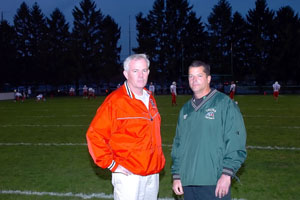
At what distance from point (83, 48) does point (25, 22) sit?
1235 centimetres

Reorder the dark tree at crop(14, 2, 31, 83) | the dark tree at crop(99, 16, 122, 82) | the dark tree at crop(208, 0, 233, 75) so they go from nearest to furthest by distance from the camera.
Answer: the dark tree at crop(14, 2, 31, 83) < the dark tree at crop(208, 0, 233, 75) < the dark tree at crop(99, 16, 122, 82)

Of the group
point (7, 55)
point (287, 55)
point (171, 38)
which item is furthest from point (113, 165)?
point (171, 38)

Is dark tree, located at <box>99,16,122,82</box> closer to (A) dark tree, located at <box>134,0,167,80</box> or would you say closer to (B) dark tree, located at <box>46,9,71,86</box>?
(A) dark tree, located at <box>134,0,167,80</box>

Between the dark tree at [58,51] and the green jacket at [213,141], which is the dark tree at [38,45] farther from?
the green jacket at [213,141]

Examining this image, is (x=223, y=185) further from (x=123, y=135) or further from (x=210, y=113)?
(x=123, y=135)

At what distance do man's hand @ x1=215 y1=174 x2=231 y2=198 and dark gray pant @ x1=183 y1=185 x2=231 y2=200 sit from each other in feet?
0.26

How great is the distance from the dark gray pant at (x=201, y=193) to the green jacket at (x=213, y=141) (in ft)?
0.18

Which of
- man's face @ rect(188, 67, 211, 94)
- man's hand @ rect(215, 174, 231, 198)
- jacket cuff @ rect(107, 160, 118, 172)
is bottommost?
man's hand @ rect(215, 174, 231, 198)

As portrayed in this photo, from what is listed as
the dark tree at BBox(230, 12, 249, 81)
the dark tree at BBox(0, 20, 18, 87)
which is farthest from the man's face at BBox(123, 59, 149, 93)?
the dark tree at BBox(230, 12, 249, 81)

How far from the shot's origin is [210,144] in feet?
9.75

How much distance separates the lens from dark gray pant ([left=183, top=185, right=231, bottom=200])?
3.00 meters

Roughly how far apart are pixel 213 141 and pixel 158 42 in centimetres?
6309

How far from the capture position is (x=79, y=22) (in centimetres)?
6369

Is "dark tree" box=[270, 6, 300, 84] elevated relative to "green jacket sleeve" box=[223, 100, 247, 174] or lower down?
elevated
